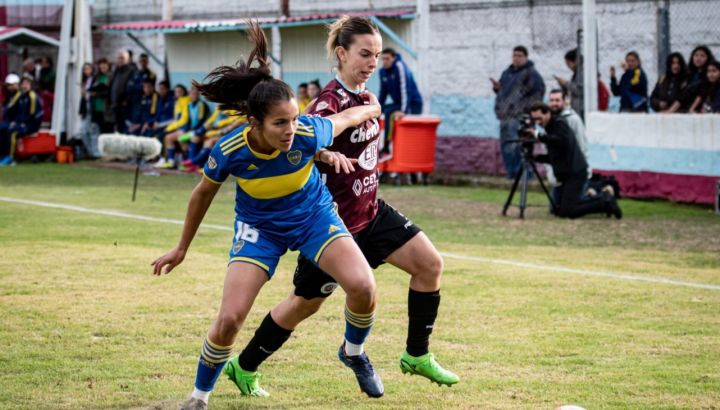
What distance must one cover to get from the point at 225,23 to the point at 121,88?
293cm

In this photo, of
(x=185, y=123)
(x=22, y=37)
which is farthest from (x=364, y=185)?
(x=22, y=37)

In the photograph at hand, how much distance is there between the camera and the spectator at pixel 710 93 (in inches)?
606

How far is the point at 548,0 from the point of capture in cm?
1942

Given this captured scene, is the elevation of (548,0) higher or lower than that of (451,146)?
higher

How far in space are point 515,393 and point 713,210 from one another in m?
10.2

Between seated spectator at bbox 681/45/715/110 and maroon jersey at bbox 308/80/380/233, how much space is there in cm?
1054

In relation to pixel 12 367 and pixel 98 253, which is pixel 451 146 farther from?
pixel 12 367

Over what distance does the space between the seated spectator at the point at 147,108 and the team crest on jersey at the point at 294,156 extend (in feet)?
63.5

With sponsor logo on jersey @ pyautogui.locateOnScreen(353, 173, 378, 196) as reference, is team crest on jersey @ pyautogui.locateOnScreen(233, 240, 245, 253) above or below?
below

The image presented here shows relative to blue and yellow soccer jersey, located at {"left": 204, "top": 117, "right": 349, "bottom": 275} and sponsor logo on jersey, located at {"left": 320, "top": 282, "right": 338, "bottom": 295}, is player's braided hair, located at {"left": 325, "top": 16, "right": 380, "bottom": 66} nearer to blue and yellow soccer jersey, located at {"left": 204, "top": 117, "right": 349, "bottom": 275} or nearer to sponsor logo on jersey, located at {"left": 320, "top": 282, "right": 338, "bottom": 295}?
blue and yellow soccer jersey, located at {"left": 204, "top": 117, "right": 349, "bottom": 275}

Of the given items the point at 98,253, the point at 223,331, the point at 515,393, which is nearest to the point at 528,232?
the point at 98,253

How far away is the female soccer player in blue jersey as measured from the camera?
5410 mm

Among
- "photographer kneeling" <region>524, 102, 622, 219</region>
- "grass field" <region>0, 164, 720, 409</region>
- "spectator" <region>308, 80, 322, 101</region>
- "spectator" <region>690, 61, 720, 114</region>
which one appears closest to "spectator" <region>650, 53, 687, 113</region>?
"spectator" <region>690, 61, 720, 114</region>

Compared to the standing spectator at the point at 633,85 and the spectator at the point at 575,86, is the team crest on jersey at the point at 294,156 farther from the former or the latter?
the standing spectator at the point at 633,85
